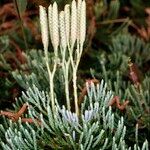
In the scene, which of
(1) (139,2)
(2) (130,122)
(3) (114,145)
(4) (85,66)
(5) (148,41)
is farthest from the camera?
(1) (139,2)

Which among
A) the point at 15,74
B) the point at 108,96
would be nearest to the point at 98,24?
the point at 15,74

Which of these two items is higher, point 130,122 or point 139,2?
point 139,2

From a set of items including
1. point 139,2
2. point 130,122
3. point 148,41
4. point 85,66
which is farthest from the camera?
point 139,2

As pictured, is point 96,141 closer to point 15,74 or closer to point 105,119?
point 105,119

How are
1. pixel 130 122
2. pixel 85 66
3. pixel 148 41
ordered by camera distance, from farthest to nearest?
pixel 148 41 < pixel 85 66 < pixel 130 122

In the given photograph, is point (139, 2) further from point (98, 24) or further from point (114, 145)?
point (114, 145)

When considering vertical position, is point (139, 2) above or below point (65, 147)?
above

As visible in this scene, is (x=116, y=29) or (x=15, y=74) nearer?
(x=15, y=74)

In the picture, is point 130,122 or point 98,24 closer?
point 130,122

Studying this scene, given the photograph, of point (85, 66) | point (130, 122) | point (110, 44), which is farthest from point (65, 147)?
point (110, 44)
